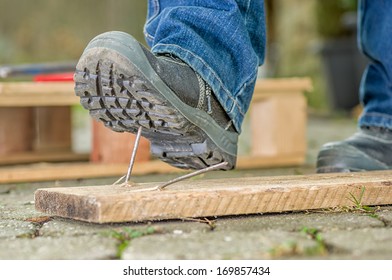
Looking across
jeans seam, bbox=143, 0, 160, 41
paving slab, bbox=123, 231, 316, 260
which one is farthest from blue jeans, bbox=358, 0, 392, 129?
paving slab, bbox=123, 231, 316, 260

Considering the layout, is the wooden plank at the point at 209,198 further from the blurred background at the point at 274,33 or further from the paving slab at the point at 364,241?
the blurred background at the point at 274,33

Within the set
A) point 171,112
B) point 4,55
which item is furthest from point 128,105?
point 4,55

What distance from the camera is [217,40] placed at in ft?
6.05

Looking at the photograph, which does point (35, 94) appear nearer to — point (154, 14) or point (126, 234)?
point (154, 14)

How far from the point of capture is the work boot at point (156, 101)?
161cm

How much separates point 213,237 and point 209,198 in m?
0.16

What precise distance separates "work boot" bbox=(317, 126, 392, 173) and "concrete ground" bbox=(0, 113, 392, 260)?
0.43 meters

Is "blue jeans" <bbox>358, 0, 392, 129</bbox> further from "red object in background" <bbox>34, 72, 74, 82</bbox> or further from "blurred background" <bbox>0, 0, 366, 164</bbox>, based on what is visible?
"blurred background" <bbox>0, 0, 366, 164</bbox>

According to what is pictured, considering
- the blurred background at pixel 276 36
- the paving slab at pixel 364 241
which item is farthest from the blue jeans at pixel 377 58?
the blurred background at pixel 276 36

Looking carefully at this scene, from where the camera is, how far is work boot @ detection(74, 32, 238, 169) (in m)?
1.61

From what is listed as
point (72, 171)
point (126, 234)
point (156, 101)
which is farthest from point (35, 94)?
point (126, 234)

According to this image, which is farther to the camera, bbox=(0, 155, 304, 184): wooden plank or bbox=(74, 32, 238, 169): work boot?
bbox=(0, 155, 304, 184): wooden plank
